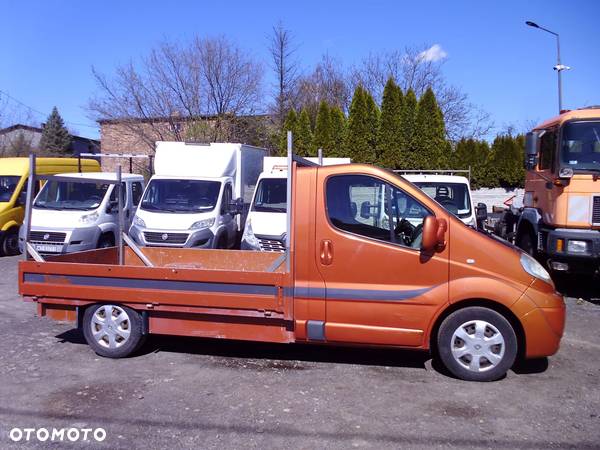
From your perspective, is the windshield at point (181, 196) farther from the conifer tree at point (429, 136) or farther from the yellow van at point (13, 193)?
the conifer tree at point (429, 136)

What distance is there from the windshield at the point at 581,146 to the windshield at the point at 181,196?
6433 mm

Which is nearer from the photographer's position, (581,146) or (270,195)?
(581,146)

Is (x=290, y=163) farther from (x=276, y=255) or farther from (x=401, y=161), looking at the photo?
(x=401, y=161)

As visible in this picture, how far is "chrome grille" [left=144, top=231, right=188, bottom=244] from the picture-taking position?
34.0ft

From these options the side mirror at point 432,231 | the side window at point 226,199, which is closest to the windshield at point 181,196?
the side window at point 226,199

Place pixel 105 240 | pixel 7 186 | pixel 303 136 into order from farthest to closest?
pixel 303 136
pixel 7 186
pixel 105 240

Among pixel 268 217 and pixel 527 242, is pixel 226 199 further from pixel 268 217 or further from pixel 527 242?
pixel 527 242

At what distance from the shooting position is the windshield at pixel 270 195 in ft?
35.2

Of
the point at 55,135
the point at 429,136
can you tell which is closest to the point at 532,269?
the point at 429,136

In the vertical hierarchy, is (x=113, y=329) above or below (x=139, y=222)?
below

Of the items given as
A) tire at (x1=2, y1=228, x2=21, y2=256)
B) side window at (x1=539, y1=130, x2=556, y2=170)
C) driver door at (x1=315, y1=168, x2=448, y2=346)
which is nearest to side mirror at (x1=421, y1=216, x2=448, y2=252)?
driver door at (x1=315, y1=168, x2=448, y2=346)

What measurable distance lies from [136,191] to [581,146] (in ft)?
30.8

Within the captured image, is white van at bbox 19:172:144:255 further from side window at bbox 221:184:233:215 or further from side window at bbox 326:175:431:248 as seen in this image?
side window at bbox 326:175:431:248

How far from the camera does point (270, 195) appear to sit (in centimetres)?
1098
